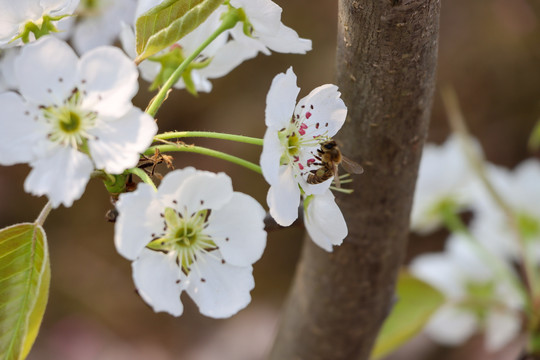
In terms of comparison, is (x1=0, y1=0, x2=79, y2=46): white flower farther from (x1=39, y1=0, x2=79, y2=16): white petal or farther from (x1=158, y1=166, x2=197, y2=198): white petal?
(x1=158, y1=166, x2=197, y2=198): white petal

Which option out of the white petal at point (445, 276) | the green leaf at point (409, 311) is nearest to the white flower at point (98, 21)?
the green leaf at point (409, 311)

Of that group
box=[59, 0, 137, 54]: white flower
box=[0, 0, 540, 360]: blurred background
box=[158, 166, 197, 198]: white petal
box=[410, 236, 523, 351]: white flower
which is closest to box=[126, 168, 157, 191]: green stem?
box=[158, 166, 197, 198]: white petal

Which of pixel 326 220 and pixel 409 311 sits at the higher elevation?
pixel 326 220

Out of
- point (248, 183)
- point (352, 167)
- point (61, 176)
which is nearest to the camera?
point (61, 176)

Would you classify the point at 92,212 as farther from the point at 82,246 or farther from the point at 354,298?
the point at 354,298

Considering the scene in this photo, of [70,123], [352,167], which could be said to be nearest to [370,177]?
[352,167]

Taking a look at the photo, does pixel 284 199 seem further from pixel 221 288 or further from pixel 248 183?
pixel 248 183

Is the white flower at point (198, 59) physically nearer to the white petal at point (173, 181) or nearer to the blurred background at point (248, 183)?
the white petal at point (173, 181)

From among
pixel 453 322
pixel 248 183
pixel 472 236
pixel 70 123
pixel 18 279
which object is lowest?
pixel 248 183
